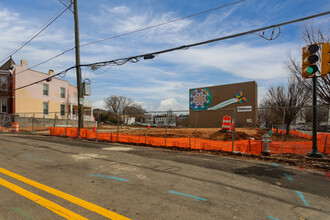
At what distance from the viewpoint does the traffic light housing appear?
6.67m

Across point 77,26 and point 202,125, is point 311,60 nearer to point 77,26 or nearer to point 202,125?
point 77,26

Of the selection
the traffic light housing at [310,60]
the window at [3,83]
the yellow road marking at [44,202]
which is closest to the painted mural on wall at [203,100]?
the traffic light housing at [310,60]

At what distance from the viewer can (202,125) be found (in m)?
41.7

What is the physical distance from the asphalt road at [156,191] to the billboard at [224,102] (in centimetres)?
2769

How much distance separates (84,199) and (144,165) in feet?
9.06

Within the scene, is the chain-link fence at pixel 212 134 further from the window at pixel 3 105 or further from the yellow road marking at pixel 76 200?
the yellow road marking at pixel 76 200

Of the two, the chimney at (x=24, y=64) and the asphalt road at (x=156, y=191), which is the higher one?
the chimney at (x=24, y=64)

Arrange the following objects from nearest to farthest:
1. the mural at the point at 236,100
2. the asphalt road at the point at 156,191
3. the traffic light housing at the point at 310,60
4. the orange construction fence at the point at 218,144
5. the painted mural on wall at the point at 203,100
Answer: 1. the asphalt road at the point at 156,191
2. the traffic light housing at the point at 310,60
3. the orange construction fence at the point at 218,144
4. the mural at the point at 236,100
5. the painted mural on wall at the point at 203,100

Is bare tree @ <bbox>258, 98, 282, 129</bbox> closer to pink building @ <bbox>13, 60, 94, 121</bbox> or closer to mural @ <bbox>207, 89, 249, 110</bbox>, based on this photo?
mural @ <bbox>207, 89, 249, 110</bbox>

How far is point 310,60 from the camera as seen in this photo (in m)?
6.79

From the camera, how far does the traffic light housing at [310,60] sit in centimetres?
667

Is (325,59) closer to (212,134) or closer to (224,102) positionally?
(212,134)

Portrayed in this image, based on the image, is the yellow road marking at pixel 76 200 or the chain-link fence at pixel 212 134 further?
the chain-link fence at pixel 212 134

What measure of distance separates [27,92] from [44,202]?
27.7 metres
